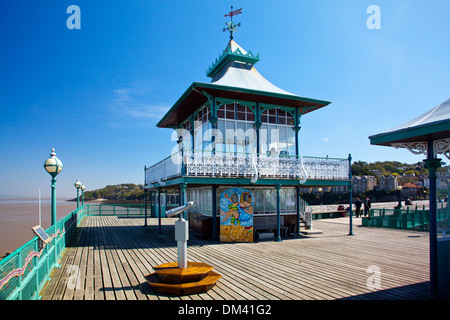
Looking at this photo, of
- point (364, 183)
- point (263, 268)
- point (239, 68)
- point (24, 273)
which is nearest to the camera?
point (24, 273)

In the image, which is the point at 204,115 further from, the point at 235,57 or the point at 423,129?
the point at 423,129

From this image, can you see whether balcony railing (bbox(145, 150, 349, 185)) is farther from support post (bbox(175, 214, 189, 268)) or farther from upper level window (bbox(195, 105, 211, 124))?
support post (bbox(175, 214, 189, 268))

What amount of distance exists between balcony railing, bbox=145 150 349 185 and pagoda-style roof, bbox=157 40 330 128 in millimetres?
2859

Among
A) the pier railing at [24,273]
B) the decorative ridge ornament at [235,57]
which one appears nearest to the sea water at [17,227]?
the pier railing at [24,273]

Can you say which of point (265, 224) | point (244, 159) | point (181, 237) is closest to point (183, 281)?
point (181, 237)

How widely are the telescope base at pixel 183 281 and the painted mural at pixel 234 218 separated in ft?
21.3

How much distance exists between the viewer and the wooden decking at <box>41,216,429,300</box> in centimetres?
629

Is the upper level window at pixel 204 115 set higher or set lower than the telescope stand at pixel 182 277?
higher

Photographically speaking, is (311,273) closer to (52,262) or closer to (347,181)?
(52,262)

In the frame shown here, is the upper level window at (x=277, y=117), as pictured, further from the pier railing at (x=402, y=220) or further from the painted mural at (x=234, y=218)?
the pier railing at (x=402, y=220)

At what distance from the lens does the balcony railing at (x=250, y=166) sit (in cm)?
1287

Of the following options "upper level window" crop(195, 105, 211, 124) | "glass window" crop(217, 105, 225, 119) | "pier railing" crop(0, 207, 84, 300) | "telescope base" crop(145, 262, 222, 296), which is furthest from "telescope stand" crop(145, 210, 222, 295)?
"upper level window" crop(195, 105, 211, 124)

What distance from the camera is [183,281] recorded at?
6395 mm

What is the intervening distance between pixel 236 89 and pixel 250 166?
350 cm
